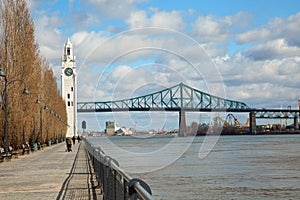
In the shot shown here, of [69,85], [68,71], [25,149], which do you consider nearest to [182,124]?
[25,149]

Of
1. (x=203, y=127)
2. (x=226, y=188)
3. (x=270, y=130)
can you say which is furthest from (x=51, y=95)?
(x=270, y=130)

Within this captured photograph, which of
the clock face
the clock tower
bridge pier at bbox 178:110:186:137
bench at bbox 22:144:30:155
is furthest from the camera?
the clock face

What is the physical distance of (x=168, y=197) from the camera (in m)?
20.0

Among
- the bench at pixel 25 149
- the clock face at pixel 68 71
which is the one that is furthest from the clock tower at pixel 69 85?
the bench at pixel 25 149

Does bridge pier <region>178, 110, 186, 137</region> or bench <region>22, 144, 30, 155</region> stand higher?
bridge pier <region>178, 110, 186, 137</region>

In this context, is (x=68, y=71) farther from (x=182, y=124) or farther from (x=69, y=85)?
(x=182, y=124)

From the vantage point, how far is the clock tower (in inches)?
→ 5143

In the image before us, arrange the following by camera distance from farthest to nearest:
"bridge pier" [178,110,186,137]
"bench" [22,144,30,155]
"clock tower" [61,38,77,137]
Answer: "clock tower" [61,38,77,137] → "bridge pier" [178,110,186,137] → "bench" [22,144,30,155]

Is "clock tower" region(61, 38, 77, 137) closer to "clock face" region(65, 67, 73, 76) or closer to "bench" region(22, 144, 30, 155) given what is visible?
"clock face" region(65, 67, 73, 76)

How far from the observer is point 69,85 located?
136 m

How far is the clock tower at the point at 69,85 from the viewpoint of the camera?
130625 mm

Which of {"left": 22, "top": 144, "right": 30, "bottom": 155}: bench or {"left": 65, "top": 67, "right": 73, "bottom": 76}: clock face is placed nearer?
{"left": 22, "top": 144, "right": 30, "bottom": 155}: bench

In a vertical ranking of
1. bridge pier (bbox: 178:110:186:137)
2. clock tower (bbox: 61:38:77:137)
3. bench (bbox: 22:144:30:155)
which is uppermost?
clock tower (bbox: 61:38:77:137)

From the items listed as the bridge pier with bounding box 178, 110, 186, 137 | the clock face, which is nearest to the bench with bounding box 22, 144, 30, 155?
the bridge pier with bounding box 178, 110, 186, 137
